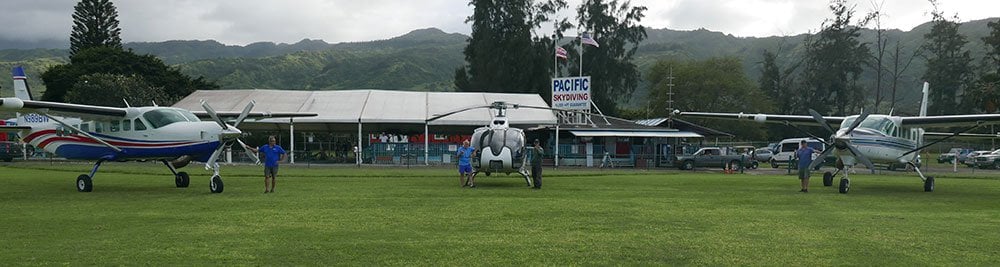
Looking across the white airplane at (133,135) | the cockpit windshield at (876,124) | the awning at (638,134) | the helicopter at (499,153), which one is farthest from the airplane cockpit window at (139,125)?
the awning at (638,134)

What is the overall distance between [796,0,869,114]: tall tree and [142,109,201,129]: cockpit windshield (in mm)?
74476

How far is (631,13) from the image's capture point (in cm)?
6712

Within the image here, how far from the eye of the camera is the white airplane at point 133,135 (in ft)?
56.6

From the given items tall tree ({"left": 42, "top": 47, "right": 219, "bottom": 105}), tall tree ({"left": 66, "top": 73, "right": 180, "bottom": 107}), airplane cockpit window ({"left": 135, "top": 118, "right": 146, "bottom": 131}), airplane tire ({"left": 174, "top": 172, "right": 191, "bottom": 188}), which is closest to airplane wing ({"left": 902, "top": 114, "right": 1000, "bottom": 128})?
airplane tire ({"left": 174, "top": 172, "right": 191, "bottom": 188})

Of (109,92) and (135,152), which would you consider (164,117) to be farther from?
(109,92)

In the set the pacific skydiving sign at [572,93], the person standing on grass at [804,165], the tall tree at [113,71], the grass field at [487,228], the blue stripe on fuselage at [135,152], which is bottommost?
the grass field at [487,228]

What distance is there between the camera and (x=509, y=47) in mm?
64812

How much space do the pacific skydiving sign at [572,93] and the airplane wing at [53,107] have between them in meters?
28.4

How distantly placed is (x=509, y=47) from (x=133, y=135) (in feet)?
159

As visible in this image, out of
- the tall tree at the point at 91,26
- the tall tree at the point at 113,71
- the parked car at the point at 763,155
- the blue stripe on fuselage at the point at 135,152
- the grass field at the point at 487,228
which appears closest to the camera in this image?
the grass field at the point at 487,228

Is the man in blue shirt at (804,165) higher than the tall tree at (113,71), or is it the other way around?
the tall tree at (113,71)

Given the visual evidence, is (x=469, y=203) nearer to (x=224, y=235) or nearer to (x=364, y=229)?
(x=364, y=229)

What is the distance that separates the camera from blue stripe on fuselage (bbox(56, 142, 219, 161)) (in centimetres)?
1742

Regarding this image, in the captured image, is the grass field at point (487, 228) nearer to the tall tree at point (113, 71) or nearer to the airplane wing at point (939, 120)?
the airplane wing at point (939, 120)
